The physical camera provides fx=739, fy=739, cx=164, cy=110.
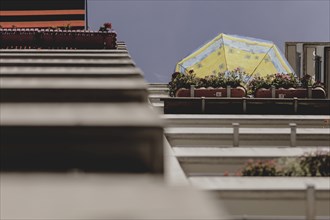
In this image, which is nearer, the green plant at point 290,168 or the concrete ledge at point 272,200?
the concrete ledge at point 272,200

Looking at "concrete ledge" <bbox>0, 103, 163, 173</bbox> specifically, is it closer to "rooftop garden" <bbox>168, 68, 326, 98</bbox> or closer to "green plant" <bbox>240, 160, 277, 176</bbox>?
"green plant" <bbox>240, 160, 277, 176</bbox>

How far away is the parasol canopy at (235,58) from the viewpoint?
44969 mm

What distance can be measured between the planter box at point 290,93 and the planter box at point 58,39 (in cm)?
815

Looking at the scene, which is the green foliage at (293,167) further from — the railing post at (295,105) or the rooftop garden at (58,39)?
the railing post at (295,105)

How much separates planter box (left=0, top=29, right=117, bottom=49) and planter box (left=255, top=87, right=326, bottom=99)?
8.15 meters

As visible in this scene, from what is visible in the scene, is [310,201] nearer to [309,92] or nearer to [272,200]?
[272,200]

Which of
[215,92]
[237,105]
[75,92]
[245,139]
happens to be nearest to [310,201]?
[245,139]

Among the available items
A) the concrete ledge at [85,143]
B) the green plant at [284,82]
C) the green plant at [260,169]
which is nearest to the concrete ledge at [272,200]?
the green plant at [260,169]

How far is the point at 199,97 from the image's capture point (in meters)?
37.1

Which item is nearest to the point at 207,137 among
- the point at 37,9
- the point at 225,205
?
the point at 225,205

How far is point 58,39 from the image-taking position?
3462cm

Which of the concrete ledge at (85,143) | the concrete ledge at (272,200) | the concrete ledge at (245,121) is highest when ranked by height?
the concrete ledge at (85,143)

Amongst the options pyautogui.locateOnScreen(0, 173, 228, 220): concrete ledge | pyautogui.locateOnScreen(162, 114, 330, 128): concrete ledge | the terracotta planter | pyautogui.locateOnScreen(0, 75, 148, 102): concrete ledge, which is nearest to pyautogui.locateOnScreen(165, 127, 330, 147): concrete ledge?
pyautogui.locateOnScreen(162, 114, 330, 128): concrete ledge

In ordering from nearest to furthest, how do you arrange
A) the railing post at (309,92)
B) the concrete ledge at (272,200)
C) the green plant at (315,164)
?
the concrete ledge at (272,200)
the green plant at (315,164)
the railing post at (309,92)
